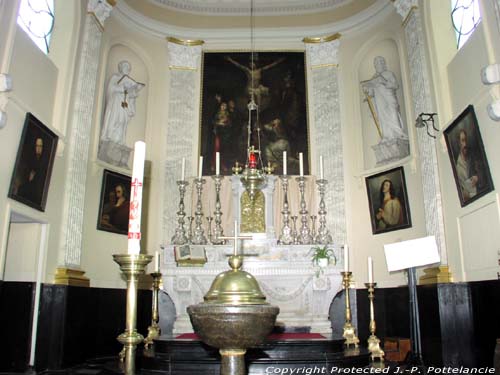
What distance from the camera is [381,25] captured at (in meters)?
9.66

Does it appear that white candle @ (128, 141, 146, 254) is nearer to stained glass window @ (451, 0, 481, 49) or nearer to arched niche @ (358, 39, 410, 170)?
stained glass window @ (451, 0, 481, 49)

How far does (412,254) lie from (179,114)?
6.02 metres

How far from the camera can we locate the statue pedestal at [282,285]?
7527mm

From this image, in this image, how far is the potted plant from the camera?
25.2ft

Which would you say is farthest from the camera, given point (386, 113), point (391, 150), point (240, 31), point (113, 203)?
point (240, 31)

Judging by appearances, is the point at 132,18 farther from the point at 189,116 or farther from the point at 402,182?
the point at 402,182

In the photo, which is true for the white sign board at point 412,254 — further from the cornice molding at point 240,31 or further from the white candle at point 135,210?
the cornice molding at point 240,31

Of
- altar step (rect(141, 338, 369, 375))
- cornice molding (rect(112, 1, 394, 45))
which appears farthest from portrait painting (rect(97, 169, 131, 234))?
cornice molding (rect(112, 1, 394, 45))

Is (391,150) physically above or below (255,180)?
above

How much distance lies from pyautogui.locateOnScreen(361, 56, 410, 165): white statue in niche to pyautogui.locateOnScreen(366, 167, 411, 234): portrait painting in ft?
1.24

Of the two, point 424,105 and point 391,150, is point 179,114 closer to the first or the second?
point 391,150

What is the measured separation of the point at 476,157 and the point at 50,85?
6.19 m

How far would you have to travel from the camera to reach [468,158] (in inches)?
235

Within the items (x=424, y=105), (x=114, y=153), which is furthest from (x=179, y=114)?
(x=424, y=105)
